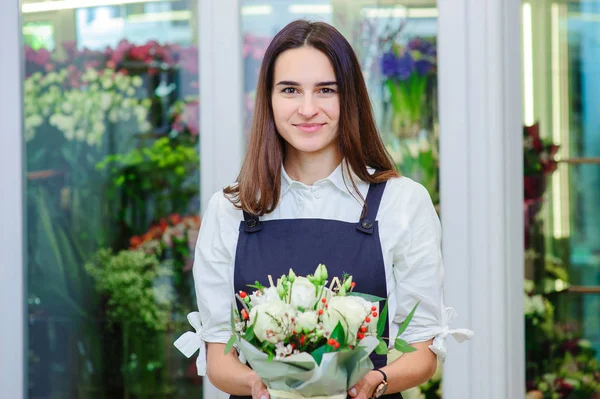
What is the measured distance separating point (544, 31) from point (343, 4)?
776 millimetres

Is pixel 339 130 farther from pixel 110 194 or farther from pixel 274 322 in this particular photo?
pixel 110 194

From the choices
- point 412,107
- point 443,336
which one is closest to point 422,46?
point 412,107

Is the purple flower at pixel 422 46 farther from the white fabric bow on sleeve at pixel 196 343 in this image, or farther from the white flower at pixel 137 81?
the white fabric bow on sleeve at pixel 196 343

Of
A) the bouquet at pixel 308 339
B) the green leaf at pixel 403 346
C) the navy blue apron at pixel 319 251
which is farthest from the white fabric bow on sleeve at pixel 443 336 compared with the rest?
the bouquet at pixel 308 339

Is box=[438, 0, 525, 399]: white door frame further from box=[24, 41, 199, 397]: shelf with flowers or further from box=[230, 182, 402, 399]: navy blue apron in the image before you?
box=[230, 182, 402, 399]: navy blue apron

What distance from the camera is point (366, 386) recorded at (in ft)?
5.15

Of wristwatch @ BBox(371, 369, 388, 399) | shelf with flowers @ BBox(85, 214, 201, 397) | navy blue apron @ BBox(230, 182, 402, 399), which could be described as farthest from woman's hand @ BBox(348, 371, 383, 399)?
shelf with flowers @ BBox(85, 214, 201, 397)

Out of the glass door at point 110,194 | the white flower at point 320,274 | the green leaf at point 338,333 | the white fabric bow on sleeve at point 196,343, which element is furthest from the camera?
the glass door at point 110,194

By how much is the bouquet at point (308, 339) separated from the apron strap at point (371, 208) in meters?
0.34

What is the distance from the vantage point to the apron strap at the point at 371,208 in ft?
5.83

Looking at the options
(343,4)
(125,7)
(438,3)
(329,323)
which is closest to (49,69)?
(125,7)

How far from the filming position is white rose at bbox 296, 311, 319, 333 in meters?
1.38

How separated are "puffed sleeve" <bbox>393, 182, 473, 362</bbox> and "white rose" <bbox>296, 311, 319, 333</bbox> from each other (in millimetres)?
418

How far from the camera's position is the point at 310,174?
1.90 metres
